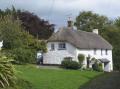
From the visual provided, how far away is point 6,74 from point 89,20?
3710 inches

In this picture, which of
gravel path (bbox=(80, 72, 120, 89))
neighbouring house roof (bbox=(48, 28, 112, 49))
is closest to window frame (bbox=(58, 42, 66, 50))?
neighbouring house roof (bbox=(48, 28, 112, 49))

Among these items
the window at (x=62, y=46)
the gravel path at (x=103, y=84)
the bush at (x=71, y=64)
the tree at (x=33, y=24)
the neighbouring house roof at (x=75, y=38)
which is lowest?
the gravel path at (x=103, y=84)

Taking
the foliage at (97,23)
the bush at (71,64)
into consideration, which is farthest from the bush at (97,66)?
the foliage at (97,23)

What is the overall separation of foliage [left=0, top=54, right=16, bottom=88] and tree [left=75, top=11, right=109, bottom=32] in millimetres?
90106

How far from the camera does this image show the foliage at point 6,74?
23766 mm

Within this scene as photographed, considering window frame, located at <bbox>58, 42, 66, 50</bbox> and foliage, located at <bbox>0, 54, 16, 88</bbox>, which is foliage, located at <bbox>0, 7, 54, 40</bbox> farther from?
foliage, located at <bbox>0, 54, 16, 88</bbox>

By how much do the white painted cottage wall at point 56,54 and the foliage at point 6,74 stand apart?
44.9 m

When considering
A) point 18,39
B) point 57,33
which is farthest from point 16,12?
point 18,39

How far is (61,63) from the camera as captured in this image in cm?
6738

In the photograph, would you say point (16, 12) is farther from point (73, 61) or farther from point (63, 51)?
point (73, 61)

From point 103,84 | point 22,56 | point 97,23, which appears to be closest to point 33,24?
point 22,56

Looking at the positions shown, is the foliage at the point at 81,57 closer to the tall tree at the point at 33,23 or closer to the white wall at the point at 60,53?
the white wall at the point at 60,53

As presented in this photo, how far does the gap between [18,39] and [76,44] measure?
1422 centimetres

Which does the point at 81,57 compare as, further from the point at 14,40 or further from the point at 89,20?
the point at 89,20
